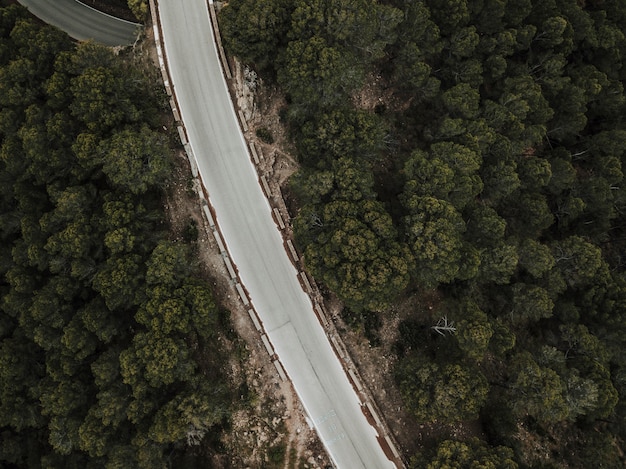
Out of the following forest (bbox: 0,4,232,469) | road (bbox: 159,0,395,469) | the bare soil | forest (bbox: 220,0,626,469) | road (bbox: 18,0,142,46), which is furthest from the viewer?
road (bbox: 18,0,142,46)

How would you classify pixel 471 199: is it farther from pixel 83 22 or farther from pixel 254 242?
pixel 83 22

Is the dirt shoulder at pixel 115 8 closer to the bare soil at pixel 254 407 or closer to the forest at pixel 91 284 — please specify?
the forest at pixel 91 284

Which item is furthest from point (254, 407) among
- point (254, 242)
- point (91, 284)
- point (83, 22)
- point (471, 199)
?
point (83, 22)

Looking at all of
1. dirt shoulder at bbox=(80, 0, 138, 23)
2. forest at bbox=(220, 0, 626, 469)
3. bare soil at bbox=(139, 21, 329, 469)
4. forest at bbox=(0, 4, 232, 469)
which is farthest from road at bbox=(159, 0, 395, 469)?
dirt shoulder at bbox=(80, 0, 138, 23)

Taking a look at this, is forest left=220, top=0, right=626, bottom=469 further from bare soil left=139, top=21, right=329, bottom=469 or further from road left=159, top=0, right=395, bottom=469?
bare soil left=139, top=21, right=329, bottom=469

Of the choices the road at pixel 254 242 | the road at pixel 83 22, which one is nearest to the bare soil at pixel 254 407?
the road at pixel 254 242
